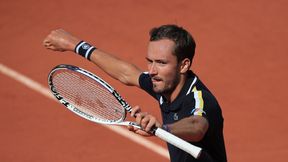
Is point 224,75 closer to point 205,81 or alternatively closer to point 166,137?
point 205,81

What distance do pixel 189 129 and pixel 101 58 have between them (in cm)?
220

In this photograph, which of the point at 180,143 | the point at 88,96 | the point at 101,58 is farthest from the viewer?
the point at 101,58

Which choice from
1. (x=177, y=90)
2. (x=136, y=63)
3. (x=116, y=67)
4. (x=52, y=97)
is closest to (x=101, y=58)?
(x=116, y=67)

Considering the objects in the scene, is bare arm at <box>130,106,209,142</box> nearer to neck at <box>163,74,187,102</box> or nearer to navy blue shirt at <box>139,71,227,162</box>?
navy blue shirt at <box>139,71,227,162</box>

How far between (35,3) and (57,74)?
28.0 ft

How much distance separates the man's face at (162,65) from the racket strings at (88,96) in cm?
67

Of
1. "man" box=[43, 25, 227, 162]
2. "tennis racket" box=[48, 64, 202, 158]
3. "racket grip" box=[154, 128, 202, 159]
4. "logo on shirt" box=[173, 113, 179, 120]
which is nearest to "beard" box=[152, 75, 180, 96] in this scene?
"man" box=[43, 25, 227, 162]

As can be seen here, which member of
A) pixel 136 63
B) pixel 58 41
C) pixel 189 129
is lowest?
pixel 189 129

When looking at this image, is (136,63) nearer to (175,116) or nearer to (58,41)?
(58,41)

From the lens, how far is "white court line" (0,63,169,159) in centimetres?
1085

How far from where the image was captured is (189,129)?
5.92 metres

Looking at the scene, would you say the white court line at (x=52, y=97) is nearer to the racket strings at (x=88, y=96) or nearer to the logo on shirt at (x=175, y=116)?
the racket strings at (x=88, y=96)

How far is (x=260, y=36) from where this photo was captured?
1378cm

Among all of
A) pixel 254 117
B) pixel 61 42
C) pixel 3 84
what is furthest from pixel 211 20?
pixel 61 42
